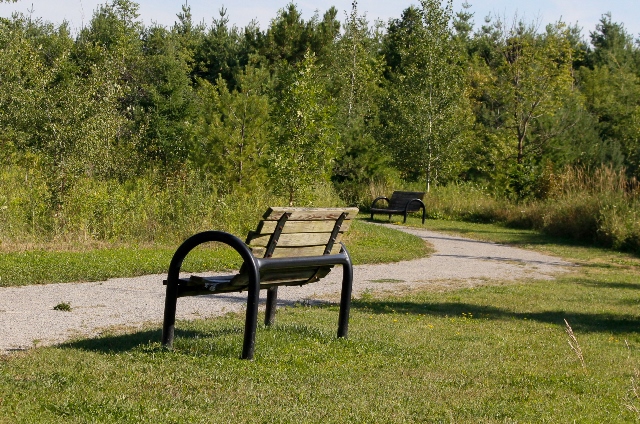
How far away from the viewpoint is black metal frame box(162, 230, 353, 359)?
6.00 meters

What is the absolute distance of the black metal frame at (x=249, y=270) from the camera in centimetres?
600

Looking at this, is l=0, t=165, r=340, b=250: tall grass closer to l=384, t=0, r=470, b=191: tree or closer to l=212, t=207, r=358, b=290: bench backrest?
l=212, t=207, r=358, b=290: bench backrest

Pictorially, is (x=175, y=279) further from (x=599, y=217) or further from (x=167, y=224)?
(x=599, y=217)

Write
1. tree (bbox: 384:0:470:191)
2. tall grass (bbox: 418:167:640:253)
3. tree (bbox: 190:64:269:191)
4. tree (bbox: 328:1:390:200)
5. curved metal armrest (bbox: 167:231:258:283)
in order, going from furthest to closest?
tree (bbox: 384:0:470:191) < tree (bbox: 328:1:390:200) < tree (bbox: 190:64:269:191) < tall grass (bbox: 418:167:640:253) < curved metal armrest (bbox: 167:231:258:283)

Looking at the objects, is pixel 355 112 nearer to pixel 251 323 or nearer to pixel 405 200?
pixel 405 200

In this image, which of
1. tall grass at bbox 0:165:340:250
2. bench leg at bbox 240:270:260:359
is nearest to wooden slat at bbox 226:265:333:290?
bench leg at bbox 240:270:260:359

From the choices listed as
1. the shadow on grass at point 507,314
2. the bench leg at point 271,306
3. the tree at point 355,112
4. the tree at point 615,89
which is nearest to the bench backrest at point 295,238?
the bench leg at point 271,306

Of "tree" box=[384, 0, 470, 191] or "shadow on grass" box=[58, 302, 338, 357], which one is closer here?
"shadow on grass" box=[58, 302, 338, 357]

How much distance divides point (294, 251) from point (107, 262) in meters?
6.15

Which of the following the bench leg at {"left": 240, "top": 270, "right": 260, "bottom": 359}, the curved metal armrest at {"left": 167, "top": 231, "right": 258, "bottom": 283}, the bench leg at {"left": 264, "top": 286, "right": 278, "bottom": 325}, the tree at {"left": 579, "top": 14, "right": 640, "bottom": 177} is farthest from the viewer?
the tree at {"left": 579, "top": 14, "right": 640, "bottom": 177}

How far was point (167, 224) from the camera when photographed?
1587cm

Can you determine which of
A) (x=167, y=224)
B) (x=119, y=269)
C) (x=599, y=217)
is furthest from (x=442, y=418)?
(x=599, y=217)

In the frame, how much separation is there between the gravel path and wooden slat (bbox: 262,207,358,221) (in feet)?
6.92

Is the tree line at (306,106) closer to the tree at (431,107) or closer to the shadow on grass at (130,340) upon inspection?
the tree at (431,107)
